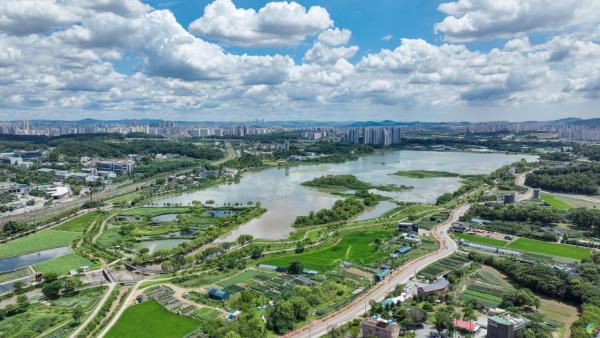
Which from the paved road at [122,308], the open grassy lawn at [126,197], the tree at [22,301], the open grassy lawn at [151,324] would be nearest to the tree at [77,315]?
the paved road at [122,308]

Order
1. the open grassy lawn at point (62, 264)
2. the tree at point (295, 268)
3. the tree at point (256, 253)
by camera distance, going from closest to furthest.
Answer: the tree at point (295, 268) → the open grassy lawn at point (62, 264) → the tree at point (256, 253)

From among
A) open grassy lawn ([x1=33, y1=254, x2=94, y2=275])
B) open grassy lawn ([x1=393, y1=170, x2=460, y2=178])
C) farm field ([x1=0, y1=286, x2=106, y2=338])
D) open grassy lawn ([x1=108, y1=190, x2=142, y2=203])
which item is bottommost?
farm field ([x1=0, y1=286, x2=106, y2=338])

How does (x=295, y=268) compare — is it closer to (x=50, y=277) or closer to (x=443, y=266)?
(x=443, y=266)

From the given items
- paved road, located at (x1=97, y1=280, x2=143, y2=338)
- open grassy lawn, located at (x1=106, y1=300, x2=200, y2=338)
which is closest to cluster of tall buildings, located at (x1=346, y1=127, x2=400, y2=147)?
paved road, located at (x1=97, y1=280, x2=143, y2=338)

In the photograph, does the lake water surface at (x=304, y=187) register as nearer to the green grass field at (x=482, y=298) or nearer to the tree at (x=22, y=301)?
the tree at (x=22, y=301)

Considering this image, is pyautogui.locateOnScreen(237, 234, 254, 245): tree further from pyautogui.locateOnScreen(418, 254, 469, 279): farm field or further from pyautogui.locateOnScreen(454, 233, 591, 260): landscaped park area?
pyautogui.locateOnScreen(454, 233, 591, 260): landscaped park area

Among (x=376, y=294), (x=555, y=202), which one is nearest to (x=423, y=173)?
(x=555, y=202)

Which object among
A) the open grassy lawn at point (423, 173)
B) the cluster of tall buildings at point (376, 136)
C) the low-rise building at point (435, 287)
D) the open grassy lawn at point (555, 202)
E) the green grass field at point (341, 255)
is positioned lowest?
the green grass field at point (341, 255)
